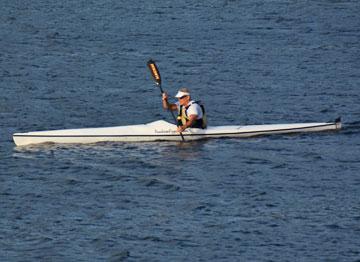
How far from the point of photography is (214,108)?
4206cm

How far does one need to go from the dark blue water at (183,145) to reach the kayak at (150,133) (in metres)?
0.27

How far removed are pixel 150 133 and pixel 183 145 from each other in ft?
3.03

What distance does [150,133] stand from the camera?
1486 inches

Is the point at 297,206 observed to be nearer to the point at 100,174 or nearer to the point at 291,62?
the point at 100,174

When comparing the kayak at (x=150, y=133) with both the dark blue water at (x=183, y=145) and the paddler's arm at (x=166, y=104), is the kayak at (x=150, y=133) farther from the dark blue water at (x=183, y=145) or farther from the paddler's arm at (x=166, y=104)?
the paddler's arm at (x=166, y=104)

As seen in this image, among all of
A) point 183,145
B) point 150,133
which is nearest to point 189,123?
point 183,145

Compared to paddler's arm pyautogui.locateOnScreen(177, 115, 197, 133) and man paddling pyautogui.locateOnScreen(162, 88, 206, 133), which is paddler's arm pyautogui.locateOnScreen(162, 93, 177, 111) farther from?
paddler's arm pyautogui.locateOnScreen(177, 115, 197, 133)

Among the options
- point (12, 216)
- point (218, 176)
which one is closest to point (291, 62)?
point (218, 176)

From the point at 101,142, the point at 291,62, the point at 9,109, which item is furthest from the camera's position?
the point at 291,62

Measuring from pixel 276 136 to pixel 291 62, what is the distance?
36.3 feet

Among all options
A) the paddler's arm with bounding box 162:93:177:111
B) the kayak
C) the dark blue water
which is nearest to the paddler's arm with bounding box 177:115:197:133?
the kayak

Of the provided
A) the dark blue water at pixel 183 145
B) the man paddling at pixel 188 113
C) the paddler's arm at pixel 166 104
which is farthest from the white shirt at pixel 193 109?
the dark blue water at pixel 183 145

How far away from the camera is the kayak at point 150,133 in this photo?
1475 inches

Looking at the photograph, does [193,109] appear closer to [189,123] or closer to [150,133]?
[189,123]
